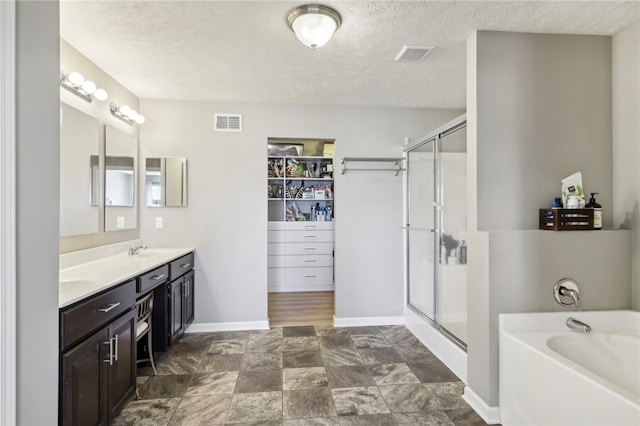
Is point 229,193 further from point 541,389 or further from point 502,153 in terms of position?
point 541,389

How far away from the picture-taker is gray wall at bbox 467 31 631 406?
6.48 ft

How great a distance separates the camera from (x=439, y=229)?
2953mm

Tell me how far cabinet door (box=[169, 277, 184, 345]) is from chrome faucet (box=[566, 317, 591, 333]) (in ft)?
9.43

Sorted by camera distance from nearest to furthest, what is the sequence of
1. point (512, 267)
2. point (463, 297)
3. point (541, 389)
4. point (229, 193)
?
point (541, 389), point (512, 267), point (463, 297), point (229, 193)

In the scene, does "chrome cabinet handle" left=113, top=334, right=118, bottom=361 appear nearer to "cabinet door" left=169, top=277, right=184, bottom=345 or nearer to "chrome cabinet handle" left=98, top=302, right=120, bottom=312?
"chrome cabinet handle" left=98, top=302, right=120, bottom=312

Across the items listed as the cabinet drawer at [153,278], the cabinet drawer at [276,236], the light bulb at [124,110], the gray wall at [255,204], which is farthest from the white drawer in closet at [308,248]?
the light bulb at [124,110]

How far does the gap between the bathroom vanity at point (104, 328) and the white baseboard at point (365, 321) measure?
5.52 feet

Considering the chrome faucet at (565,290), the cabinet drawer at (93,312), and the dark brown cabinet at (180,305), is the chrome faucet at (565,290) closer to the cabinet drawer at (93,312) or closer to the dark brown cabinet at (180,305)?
the cabinet drawer at (93,312)

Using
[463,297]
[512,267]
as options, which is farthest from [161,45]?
[463,297]

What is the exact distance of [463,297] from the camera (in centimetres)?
257

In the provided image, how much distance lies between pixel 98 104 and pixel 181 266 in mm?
1518

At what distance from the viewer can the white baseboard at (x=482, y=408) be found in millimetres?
1946

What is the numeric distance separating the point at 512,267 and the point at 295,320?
250cm

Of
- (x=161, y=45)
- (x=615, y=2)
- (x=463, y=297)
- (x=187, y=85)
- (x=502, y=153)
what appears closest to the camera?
(x=615, y=2)
